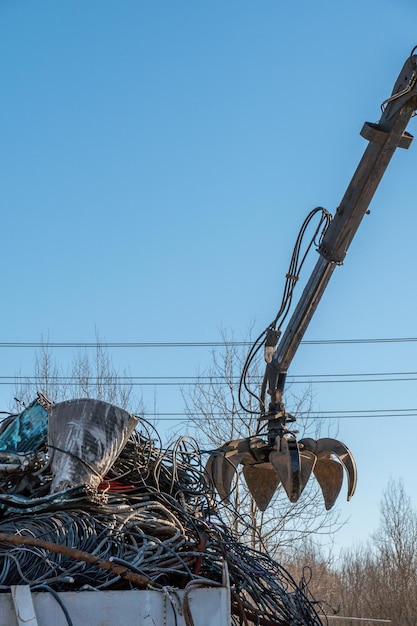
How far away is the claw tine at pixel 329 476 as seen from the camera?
23.3 ft

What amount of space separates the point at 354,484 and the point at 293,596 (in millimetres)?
1333

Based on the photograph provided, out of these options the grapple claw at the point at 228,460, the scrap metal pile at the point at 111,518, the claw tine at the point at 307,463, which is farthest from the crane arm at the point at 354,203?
the scrap metal pile at the point at 111,518

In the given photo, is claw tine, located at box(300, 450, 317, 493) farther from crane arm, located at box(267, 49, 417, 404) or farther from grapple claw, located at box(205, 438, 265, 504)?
crane arm, located at box(267, 49, 417, 404)

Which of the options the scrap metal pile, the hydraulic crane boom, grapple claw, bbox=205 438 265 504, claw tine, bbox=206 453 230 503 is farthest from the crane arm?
the scrap metal pile

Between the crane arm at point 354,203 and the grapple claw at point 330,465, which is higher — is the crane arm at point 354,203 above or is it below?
above

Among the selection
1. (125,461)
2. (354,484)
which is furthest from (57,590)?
(354,484)

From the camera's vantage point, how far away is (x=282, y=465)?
22.4 feet

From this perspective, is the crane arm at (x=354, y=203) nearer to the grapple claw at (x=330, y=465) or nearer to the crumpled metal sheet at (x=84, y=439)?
the grapple claw at (x=330, y=465)

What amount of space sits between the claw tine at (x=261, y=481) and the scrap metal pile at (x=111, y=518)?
818mm

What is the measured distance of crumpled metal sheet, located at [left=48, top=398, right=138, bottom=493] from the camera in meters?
5.41

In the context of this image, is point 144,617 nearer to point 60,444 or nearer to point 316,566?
point 60,444

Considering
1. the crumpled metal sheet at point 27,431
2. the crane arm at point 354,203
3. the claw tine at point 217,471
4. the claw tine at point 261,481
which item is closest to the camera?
the crumpled metal sheet at point 27,431

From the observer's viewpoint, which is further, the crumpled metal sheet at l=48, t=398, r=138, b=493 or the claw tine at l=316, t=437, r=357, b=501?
the claw tine at l=316, t=437, r=357, b=501

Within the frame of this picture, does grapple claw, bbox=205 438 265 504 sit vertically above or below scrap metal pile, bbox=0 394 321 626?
above
